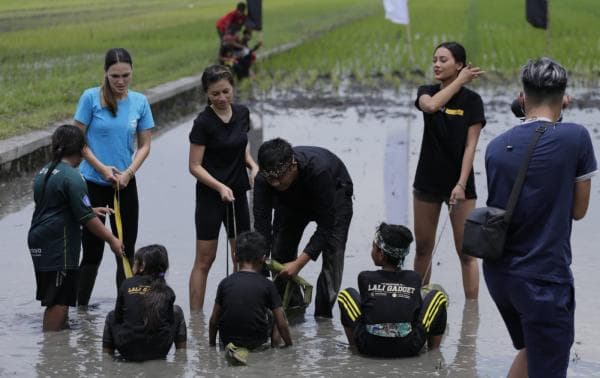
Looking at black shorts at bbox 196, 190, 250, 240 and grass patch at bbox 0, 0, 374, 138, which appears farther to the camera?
grass patch at bbox 0, 0, 374, 138

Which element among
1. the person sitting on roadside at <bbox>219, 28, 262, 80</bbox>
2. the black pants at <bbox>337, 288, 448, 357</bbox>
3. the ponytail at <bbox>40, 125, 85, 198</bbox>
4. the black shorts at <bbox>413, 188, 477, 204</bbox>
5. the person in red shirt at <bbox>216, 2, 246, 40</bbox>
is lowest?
the black pants at <bbox>337, 288, 448, 357</bbox>

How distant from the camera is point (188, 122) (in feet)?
53.2

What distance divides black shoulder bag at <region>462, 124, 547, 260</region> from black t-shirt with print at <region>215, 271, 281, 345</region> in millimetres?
1838

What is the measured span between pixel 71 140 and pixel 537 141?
285cm

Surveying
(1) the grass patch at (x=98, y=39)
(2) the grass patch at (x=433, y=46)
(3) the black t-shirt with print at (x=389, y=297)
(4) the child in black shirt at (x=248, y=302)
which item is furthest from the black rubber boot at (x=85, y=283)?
(2) the grass patch at (x=433, y=46)

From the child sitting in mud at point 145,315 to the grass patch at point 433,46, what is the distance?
1473 cm

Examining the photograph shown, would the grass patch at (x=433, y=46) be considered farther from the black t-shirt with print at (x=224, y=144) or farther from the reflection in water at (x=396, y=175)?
the black t-shirt with print at (x=224, y=144)

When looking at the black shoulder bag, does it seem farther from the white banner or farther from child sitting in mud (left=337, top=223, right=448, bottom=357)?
the white banner

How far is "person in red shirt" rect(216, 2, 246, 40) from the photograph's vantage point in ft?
75.6

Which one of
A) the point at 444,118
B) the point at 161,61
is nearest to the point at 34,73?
the point at 161,61

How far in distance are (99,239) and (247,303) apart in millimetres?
1470

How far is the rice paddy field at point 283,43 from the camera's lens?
19327mm

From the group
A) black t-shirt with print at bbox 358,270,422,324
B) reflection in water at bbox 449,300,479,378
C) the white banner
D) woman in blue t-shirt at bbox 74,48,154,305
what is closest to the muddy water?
reflection in water at bbox 449,300,479,378

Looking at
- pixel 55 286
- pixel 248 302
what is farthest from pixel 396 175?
pixel 248 302
